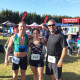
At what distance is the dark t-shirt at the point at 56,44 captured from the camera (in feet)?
8.21

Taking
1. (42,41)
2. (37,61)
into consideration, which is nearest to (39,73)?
(37,61)

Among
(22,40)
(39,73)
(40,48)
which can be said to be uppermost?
(22,40)

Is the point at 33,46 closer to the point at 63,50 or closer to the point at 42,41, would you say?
the point at 42,41

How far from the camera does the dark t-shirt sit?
8.21 feet

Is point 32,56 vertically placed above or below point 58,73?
above

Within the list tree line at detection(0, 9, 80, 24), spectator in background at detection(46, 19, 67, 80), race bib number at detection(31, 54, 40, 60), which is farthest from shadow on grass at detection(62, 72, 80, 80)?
tree line at detection(0, 9, 80, 24)

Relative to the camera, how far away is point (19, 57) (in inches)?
109

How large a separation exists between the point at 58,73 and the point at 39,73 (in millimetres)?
459

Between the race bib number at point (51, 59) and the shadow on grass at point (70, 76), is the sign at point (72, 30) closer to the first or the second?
the shadow on grass at point (70, 76)

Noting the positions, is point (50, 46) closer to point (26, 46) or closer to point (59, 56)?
point (59, 56)

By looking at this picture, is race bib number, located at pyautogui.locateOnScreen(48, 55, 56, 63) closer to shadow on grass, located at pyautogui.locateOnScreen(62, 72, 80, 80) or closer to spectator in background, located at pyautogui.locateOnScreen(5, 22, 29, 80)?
spectator in background, located at pyautogui.locateOnScreen(5, 22, 29, 80)

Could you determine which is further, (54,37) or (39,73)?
(39,73)

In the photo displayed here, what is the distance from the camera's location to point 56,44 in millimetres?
2574

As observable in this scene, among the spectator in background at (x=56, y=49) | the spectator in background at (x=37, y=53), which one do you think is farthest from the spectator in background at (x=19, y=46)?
the spectator in background at (x=56, y=49)
